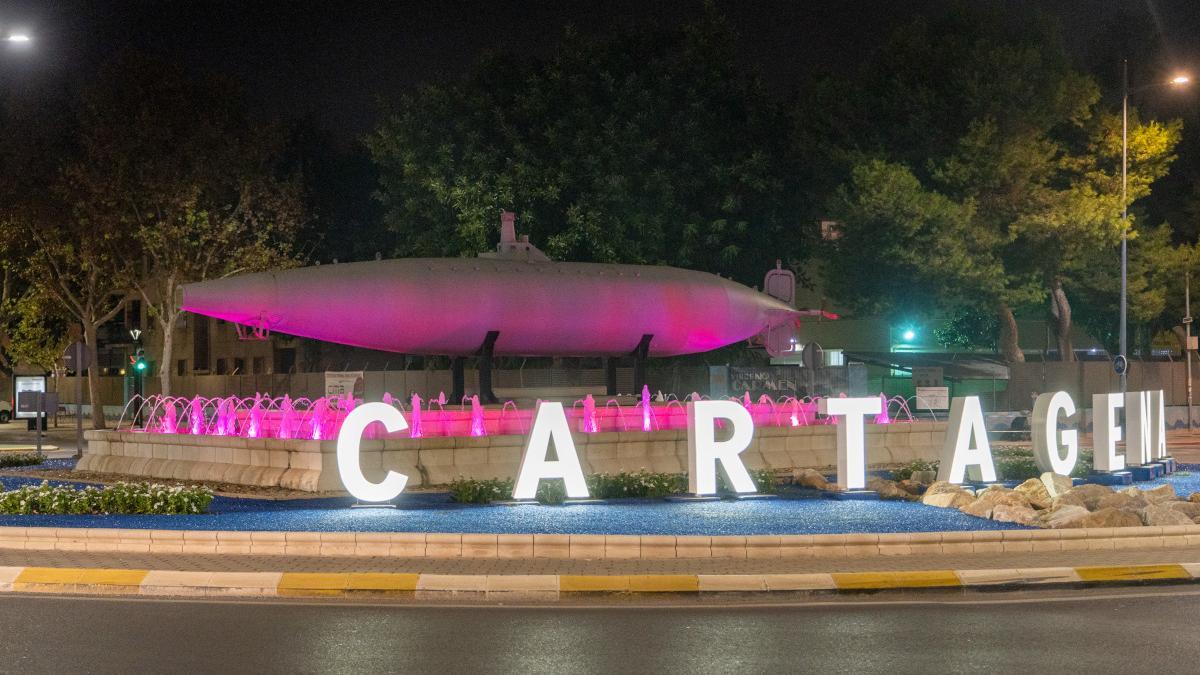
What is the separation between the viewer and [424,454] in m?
24.2

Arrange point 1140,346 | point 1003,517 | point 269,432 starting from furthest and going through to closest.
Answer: point 1140,346 < point 269,432 < point 1003,517

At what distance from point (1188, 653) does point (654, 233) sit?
33.0 m

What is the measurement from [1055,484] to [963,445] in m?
1.98

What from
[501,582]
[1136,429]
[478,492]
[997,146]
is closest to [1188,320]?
[997,146]

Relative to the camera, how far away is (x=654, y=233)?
4297cm

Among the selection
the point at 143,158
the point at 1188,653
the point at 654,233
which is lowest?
the point at 1188,653

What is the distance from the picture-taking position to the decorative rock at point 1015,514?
59.2 feet

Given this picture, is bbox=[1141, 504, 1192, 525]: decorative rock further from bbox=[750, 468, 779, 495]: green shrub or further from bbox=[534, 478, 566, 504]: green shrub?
bbox=[534, 478, 566, 504]: green shrub

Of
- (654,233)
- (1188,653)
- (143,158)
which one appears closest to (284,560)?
(1188,653)

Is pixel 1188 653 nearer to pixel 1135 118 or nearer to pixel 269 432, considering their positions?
pixel 269 432

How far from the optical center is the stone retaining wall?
23672mm

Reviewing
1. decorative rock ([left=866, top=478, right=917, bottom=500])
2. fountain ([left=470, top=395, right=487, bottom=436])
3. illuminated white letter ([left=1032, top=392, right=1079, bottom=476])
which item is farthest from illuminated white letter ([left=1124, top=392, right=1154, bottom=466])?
fountain ([left=470, top=395, right=487, bottom=436])

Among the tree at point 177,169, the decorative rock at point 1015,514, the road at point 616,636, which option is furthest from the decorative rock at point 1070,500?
the tree at point 177,169

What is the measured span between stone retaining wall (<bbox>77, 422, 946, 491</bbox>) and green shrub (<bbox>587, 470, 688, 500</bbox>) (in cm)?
253
